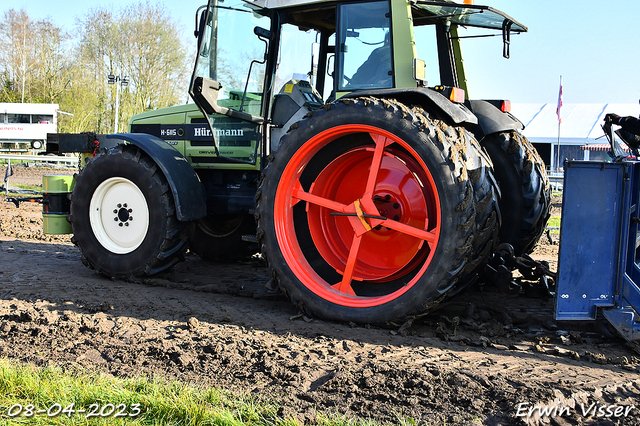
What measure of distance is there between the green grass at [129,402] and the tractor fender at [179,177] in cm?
233

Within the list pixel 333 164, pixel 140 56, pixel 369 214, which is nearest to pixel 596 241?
pixel 369 214

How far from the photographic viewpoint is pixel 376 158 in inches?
158

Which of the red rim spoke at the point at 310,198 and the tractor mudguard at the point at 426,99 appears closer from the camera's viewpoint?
the tractor mudguard at the point at 426,99

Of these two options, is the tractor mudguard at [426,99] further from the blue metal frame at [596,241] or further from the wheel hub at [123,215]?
the wheel hub at [123,215]

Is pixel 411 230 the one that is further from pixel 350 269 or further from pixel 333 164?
pixel 333 164

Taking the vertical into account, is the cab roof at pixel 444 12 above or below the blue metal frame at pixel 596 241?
above

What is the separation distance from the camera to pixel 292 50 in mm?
5262

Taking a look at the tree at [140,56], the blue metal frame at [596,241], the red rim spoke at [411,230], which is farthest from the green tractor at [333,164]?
the tree at [140,56]

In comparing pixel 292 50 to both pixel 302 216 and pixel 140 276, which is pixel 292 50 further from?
pixel 140 276

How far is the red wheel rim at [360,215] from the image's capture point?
13.3 feet

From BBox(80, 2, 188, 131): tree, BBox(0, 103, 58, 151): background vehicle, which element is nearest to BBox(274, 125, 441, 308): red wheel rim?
BBox(80, 2, 188, 131): tree

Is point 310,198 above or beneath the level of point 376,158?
beneath

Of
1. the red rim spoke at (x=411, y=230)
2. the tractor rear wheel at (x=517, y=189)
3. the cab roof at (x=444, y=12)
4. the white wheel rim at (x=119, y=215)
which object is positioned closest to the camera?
the red rim spoke at (x=411, y=230)

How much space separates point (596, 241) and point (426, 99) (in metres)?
1.45
